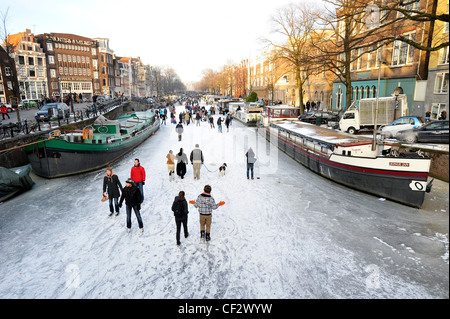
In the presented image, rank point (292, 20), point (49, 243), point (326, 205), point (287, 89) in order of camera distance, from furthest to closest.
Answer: point (287, 89)
point (292, 20)
point (326, 205)
point (49, 243)

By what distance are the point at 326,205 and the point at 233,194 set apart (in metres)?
3.70

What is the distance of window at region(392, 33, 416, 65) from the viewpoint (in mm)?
25252

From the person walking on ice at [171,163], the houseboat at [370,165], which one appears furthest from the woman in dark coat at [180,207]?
the houseboat at [370,165]

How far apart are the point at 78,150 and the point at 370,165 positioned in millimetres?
14804

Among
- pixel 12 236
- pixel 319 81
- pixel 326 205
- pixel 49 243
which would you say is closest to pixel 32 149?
pixel 12 236

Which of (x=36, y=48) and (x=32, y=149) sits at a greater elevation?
(x=36, y=48)

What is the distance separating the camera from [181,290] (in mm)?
5988

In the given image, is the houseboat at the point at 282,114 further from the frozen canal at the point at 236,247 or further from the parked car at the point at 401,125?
the frozen canal at the point at 236,247

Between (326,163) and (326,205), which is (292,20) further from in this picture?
(326,205)

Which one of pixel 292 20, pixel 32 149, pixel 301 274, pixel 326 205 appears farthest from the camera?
pixel 292 20

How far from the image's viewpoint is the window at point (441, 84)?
864 inches

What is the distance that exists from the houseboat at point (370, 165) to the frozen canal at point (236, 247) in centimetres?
46

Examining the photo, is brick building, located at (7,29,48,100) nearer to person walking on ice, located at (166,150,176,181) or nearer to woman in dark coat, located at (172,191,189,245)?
person walking on ice, located at (166,150,176,181)

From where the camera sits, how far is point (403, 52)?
1025 inches
